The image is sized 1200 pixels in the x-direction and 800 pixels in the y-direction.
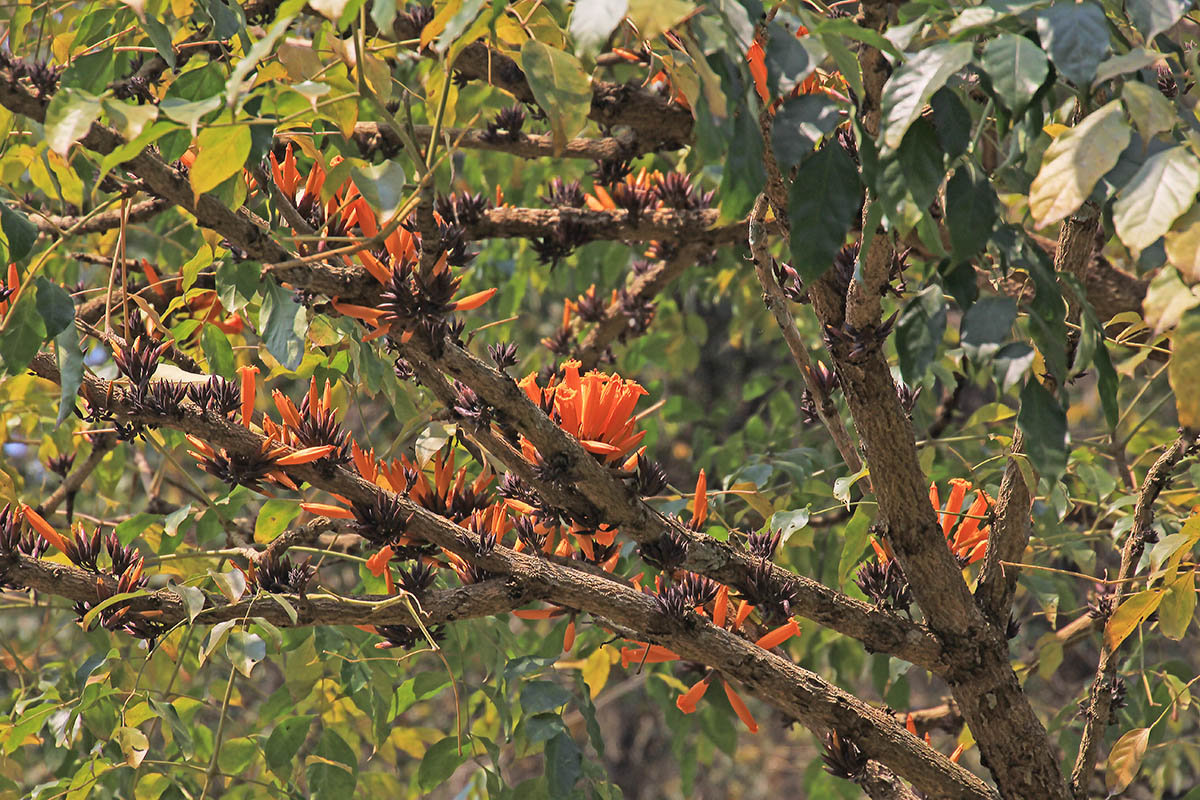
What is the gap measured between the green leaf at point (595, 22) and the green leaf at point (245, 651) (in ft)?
2.91

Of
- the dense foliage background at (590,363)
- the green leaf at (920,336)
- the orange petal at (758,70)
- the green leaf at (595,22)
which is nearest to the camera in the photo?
the green leaf at (595,22)

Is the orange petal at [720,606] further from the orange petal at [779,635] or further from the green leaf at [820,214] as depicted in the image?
the green leaf at [820,214]

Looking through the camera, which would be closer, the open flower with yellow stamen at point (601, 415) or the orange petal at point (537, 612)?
the open flower with yellow stamen at point (601, 415)

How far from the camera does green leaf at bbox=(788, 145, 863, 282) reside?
0.95 m

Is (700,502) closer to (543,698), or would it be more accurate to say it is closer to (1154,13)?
(543,698)

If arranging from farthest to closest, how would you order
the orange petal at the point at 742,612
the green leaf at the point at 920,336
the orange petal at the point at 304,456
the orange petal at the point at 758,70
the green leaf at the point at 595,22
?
1. the orange petal at the point at 742,612
2. the orange petal at the point at 304,456
3. the orange petal at the point at 758,70
4. the green leaf at the point at 920,336
5. the green leaf at the point at 595,22

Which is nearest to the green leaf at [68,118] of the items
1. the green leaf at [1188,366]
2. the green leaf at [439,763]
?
the green leaf at [1188,366]

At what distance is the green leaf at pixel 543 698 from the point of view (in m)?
1.66

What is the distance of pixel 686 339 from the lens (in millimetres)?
3107

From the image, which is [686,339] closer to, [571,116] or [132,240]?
[132,240]

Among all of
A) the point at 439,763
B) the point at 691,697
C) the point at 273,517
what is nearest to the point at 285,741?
the point at 439,763

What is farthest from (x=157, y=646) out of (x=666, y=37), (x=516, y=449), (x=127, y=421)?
(x=666, y=37)

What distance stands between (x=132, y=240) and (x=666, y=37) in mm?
2569

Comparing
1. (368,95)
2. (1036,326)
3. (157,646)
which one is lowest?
(157,646)
